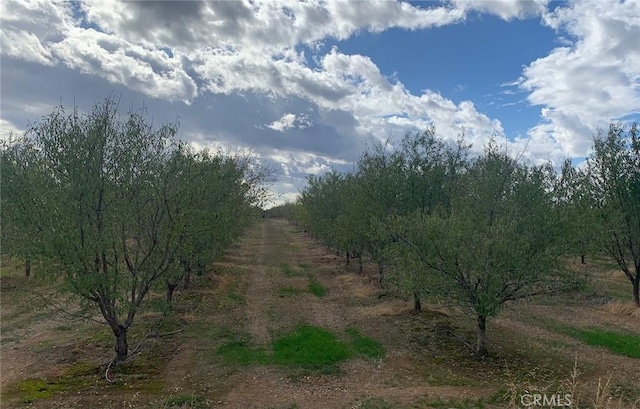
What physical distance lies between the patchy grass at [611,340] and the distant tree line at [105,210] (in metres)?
16.1

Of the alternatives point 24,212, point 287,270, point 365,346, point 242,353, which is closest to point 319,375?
point 242,353

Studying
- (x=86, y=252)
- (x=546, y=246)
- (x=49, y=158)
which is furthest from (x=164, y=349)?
(x=546, y=246)

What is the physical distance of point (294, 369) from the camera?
14.3 m

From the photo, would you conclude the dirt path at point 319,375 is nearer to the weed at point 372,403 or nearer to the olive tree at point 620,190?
the weed at point 372,403

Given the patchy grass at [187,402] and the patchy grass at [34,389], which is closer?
the patchy grass at [187,402]

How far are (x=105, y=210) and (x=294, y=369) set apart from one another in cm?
784

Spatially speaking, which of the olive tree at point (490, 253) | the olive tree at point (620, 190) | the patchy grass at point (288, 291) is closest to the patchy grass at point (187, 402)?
the olive tree at point (490, 253)

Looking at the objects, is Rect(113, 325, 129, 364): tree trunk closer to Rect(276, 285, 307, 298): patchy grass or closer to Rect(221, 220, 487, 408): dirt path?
Rect(221, 220, 487, 408): dirt path

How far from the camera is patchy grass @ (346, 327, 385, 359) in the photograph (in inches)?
633

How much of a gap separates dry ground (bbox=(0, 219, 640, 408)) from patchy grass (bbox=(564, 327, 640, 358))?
0.60 metres

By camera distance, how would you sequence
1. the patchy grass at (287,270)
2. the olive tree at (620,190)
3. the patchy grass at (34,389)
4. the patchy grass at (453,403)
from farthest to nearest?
the patchy grass at (287,270)
the olive tree at (620,190)
the patchy grass at (34,389)
the patchy grass at (453,403)

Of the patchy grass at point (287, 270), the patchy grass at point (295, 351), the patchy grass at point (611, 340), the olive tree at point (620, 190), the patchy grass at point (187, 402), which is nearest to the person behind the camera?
the patchy grass at point (187, 402)

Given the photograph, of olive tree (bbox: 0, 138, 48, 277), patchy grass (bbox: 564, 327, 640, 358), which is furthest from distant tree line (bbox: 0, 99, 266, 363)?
patchy grass (bbox: 564, 327, 640, 358)

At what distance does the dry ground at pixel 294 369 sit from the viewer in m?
12.0
